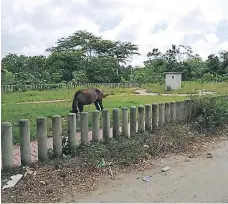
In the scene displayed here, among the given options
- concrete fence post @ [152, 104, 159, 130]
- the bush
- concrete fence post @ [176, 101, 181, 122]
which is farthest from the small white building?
concrete fence post @ [152, 104, 159, 130]

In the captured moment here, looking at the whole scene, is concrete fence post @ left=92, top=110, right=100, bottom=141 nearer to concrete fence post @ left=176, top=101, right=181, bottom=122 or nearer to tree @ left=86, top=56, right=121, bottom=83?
concrete fence post @ left=176, top=101, right=181, bottom=122

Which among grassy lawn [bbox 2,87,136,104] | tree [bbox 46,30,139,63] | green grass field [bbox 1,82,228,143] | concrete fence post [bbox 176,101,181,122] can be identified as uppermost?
tree [bbox 46,30,139,63]

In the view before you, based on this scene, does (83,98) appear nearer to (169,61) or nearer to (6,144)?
(6,144)

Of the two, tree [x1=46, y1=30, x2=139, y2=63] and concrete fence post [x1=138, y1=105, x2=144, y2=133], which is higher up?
tree [x1=46, y1=30, x2=139, y2=63]

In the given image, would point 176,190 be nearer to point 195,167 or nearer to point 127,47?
point 195,167

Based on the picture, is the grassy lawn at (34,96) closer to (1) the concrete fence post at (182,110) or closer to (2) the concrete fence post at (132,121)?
(1) the concrete fence post at (182,110)

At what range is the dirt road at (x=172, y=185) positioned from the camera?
365 cm

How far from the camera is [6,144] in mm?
4043

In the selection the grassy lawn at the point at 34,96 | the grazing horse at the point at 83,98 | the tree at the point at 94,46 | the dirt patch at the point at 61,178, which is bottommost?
the dirt patch at the point at 61,178

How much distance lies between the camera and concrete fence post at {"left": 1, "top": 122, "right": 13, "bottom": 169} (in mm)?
4012

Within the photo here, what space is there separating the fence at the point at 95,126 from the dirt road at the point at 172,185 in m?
→ 1.03

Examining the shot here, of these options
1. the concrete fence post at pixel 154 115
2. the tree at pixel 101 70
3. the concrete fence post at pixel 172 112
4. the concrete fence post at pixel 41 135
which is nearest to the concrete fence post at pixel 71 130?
the concrete fence post at pixel 41 135

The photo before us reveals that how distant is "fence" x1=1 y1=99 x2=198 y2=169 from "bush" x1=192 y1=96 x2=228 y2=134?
21 cm

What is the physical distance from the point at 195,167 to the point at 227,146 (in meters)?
1.72
